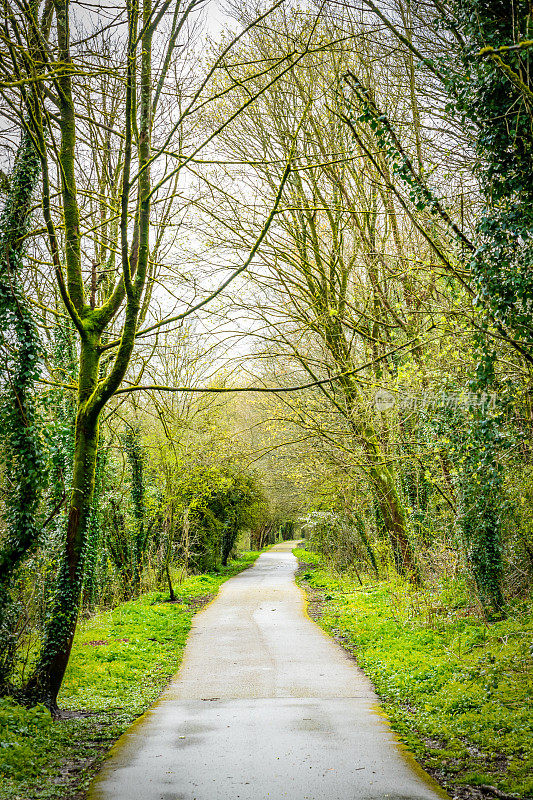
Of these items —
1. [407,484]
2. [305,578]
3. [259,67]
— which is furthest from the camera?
[305,578]

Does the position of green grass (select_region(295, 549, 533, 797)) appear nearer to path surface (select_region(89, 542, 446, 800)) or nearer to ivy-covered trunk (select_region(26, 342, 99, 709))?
path surface (select_region(89, 542, 446, 800))

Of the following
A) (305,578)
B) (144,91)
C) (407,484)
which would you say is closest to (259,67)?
(144,91)

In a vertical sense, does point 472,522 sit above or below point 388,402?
below

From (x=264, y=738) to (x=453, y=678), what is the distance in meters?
2.70

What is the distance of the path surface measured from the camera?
14.8ft

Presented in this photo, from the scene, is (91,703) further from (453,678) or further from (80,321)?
(80,321)

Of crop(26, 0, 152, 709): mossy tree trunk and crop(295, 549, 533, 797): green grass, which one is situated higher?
crop(26, 0, 152, 709): mossy tree trunk

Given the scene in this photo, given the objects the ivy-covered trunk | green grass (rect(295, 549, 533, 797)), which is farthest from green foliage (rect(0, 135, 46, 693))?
green grass (rect(295, 549, 533, 797))

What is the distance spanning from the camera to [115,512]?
55.4ft

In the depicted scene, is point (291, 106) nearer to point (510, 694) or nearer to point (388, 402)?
point (388, 402)

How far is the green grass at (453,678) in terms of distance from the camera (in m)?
4.94

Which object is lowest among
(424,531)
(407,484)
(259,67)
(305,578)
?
(305,578)

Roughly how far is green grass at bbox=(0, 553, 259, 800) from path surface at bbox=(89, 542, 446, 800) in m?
0.28

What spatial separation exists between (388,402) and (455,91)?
5.42 metres
